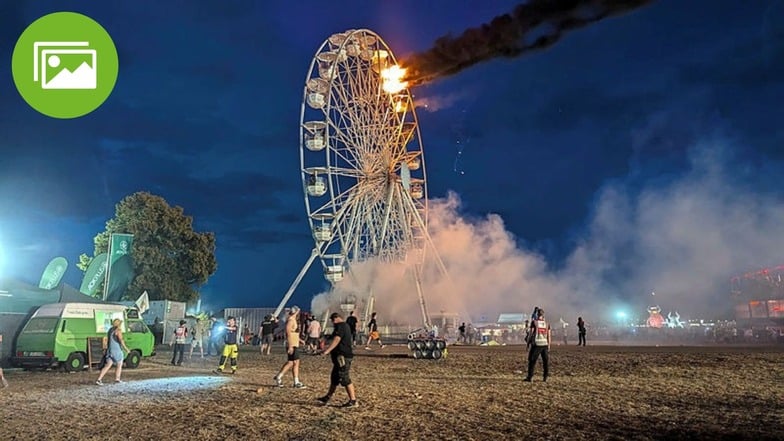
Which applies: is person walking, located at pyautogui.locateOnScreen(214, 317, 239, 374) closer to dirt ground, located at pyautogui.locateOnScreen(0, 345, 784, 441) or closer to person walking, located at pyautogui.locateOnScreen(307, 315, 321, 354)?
dirt ground, located at pyautogui.locateOnScreen(0, 345, 784, 441)

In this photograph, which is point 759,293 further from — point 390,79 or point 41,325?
point 41,325

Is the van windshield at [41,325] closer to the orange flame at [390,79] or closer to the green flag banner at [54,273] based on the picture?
the green flag banner at [54,273]

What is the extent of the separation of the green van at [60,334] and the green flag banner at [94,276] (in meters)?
19.5

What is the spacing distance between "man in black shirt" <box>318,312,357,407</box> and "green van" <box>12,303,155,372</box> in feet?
36.8

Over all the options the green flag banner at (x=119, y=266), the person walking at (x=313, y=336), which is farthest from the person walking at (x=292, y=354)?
the green flag banner at (x=119, y=266)

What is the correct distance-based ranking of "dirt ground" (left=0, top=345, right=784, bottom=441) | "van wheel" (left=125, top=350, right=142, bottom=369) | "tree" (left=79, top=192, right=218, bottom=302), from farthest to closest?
"tree" (left=79, top=192, right=218, bottom=302) < "van wheel" (left=125, top=350, right=142, bottom=369) < "dirt ground" (left=0, top=345, right=784, bottom=441)

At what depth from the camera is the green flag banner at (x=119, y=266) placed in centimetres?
3622

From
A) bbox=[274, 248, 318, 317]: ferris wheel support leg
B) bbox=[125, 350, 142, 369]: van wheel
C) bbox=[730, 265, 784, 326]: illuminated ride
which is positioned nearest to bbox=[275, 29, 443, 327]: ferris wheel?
bbox=[274, 248, 318, 317]: ferris wheel support leg

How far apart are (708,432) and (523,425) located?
2380mm

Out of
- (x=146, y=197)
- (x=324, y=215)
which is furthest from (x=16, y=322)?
(x=146, y=197)

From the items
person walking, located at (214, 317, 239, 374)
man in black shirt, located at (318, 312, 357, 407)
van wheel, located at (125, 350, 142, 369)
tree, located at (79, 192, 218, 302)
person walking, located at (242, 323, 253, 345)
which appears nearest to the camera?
man in black shirt, located at (318, 312, 357, 407)

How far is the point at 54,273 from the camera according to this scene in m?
33.4

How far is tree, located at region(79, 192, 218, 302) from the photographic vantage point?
43.4 metres

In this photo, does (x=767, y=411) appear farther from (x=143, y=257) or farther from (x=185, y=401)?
(x=143, y=257)
